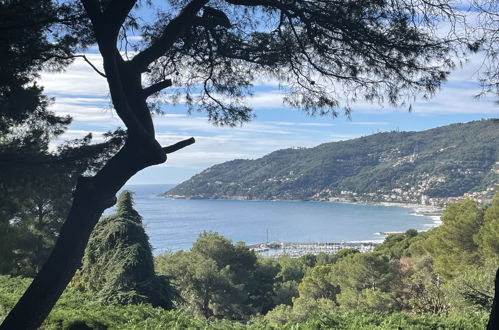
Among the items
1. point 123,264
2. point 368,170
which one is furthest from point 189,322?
point 368,170

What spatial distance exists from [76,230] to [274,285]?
1795 centimetres

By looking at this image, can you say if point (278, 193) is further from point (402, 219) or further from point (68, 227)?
point (68, 227)

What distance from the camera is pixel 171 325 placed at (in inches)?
144

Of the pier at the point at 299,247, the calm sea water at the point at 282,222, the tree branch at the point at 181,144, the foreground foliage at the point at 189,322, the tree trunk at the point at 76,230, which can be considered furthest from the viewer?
the calm sea water at the point at 282,222

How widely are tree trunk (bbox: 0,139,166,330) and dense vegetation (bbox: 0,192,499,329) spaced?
1.34m

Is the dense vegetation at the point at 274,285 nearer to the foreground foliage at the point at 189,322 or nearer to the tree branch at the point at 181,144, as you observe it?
the foreground foliage at the point at 189,322

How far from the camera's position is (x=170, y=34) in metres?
2.70

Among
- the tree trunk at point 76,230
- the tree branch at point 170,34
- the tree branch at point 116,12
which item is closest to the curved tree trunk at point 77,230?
the tree trunk at point 76,230

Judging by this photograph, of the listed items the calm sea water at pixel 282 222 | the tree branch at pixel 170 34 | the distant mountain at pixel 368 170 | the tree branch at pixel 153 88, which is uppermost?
the tree branch at pixel 170 34

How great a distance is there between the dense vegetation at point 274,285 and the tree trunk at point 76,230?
1342mm

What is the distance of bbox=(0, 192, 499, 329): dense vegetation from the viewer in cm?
390

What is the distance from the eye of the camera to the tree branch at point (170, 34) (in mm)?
2659

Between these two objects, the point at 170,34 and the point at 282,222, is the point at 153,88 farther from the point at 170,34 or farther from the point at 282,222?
the point at 282,222

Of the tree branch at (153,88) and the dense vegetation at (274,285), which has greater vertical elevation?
the tree branch at (153,88)
